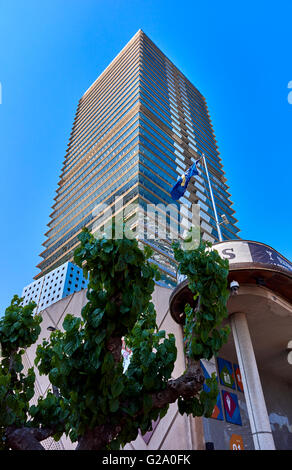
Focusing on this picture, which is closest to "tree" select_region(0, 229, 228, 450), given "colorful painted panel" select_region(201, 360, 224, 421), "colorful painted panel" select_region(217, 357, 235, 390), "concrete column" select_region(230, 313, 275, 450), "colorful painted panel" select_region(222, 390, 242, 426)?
"concrete column" select_region(230, 313, 275, 450)

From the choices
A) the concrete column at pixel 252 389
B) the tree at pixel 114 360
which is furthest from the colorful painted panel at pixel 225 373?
the tree at pixel 114 360

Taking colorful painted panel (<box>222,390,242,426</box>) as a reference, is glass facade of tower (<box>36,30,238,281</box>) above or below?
above

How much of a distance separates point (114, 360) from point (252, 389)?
5.70 metres

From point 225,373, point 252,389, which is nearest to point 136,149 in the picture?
point 225,373

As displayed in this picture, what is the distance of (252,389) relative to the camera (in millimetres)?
9109

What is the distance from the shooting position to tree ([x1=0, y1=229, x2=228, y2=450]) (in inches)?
195

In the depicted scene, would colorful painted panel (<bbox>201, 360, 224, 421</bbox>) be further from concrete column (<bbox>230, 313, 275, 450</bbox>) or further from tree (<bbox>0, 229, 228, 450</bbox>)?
tree (<bbox>0, 229, 228, 450</bbox>)

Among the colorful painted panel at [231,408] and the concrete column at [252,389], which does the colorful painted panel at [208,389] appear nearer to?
the colorful painted panel at [231,408]

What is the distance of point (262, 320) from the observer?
10.7 metres

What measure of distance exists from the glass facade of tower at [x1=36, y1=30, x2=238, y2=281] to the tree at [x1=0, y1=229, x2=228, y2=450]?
41.5m

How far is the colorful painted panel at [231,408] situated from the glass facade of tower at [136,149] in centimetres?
3608

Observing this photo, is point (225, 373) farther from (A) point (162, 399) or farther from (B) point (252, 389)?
(A) point (162, 399)

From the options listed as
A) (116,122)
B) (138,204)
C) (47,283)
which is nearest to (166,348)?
A: (138,204)
